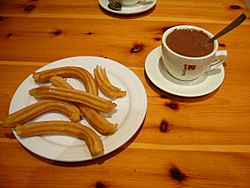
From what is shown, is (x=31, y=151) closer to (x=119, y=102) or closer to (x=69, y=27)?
(x=119, y=102)

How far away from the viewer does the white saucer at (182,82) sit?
27.2 inches

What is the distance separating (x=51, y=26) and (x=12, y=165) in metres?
0.55

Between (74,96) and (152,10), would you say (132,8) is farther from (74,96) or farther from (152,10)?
(74,96)

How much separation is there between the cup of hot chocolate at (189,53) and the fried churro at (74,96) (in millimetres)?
206

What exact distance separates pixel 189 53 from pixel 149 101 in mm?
166

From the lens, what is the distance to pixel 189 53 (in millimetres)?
665

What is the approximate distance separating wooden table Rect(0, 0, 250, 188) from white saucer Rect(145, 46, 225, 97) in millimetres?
21

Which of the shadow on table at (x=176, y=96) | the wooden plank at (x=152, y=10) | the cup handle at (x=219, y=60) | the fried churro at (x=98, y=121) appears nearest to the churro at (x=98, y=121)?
the fried churro at (x=98, y=121)

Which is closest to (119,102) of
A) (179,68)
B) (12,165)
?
(179,68)

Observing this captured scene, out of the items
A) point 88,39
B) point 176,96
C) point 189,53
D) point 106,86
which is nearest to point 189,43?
point 189,53

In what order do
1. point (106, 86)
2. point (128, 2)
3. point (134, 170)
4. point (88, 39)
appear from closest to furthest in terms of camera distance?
point (134, 170) → point (106, 86) → point (88, 39) → point (128, 2)

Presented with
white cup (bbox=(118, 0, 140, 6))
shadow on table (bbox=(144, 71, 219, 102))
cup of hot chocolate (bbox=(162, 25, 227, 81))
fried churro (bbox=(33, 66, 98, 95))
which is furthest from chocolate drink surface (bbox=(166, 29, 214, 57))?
white cup (bbox=(118, 0, 140, 6))

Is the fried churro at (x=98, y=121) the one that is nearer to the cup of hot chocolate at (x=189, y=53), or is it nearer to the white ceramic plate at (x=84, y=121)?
the white ceramic plate at (x=84, y=121)

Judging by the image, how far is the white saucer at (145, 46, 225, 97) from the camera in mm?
691
